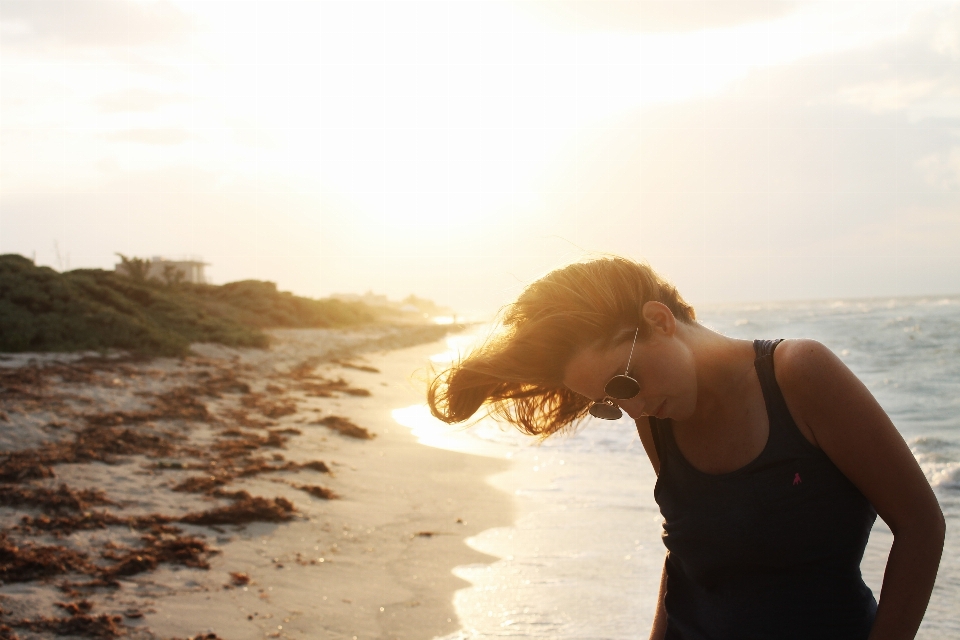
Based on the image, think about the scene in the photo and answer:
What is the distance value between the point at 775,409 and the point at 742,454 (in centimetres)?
14

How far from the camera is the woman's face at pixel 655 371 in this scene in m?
1.76

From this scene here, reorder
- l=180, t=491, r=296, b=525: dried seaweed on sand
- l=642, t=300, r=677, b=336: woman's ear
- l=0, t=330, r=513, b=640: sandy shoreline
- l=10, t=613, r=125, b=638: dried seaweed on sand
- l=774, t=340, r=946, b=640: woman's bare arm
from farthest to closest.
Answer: l=180, t=491, r=296, b=525: dried seaweed on sand
l=0, t=330, r=513, b=640: sandy shoreline
l=10, t=613, r=125, b=638: dried seaweed on sand
l=642, t=300, r=677, b=336: woman's ear
l=774, t=340, r=946, b=640: woman's bare arm

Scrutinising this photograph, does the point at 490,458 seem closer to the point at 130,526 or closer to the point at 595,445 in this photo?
the point at 595,445

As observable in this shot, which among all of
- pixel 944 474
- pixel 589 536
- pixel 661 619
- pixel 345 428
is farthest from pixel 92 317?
pixel 661 619

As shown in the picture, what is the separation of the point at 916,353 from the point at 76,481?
21.1 m

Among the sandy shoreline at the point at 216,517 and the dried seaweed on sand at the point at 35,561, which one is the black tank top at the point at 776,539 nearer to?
the sandy shoreline at the point at 216,517

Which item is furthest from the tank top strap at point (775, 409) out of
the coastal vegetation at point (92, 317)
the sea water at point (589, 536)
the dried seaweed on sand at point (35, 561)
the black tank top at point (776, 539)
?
the coastal vegetation at point (92, 317)

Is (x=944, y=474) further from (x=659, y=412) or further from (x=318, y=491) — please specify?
(x=659, y=412)

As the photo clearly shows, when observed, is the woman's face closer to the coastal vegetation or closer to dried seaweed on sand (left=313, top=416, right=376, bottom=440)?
dried seaweed on sand (left=313, top=416, right=376, bottom=440)

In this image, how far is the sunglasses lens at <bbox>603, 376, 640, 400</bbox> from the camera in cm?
175

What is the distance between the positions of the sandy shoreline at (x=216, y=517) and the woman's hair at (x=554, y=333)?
1.27 ft

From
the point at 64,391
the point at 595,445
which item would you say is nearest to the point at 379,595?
the point at 595,445

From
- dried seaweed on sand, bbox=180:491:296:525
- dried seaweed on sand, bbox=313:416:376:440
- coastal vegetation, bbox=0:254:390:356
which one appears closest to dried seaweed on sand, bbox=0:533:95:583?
dried seaweed on sand, bbox=180:491:296:525

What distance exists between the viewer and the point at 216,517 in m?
5.64
